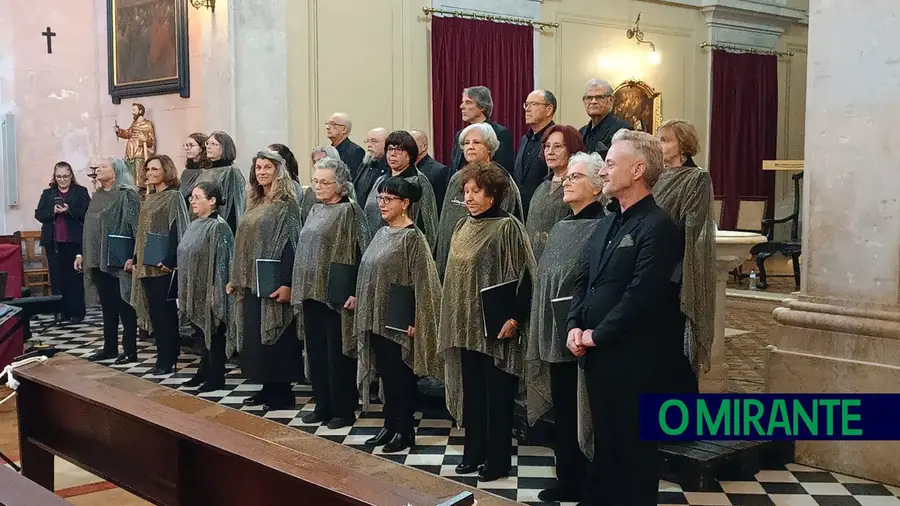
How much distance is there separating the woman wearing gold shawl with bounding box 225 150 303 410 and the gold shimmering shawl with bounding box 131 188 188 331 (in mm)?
1039

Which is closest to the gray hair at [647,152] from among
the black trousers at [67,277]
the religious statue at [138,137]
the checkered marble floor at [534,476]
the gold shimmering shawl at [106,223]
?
the checkered marble floor at [534,476]

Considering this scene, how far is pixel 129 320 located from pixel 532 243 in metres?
3.87

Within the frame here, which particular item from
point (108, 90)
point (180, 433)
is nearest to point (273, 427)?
point (180, 433)

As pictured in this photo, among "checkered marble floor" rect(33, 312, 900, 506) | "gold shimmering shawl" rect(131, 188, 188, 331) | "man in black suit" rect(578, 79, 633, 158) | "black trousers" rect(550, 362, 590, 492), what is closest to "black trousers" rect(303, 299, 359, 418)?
"checkered marble floor" rect(33, 312, 900, 506)

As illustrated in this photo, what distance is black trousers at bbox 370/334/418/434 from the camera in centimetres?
485

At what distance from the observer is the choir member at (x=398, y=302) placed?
15.6 feet

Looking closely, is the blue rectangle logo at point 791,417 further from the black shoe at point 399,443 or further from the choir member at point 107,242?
the choir member at point 107,242

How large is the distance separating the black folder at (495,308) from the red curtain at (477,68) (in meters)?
6.13

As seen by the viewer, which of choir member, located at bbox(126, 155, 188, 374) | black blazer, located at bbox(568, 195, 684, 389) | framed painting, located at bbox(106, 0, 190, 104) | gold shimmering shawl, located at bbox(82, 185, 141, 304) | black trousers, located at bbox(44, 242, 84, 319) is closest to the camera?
black blazer, located at bbox(568, 195, 684, 389)

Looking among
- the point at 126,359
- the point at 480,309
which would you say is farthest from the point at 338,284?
the point at 126,359

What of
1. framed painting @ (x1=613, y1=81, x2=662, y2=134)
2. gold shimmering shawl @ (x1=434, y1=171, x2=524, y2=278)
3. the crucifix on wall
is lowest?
gold shimmering shawl @ (x1=434, y1=171, x2=524, y2=278)

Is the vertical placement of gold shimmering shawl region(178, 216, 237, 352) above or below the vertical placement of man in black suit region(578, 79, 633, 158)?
below

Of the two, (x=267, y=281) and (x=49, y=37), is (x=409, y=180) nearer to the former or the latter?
(x=267, y=281)

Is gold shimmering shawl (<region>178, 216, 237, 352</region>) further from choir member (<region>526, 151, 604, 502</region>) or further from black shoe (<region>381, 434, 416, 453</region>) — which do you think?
choir member (<region>526, 151, 604, 502</region>)
